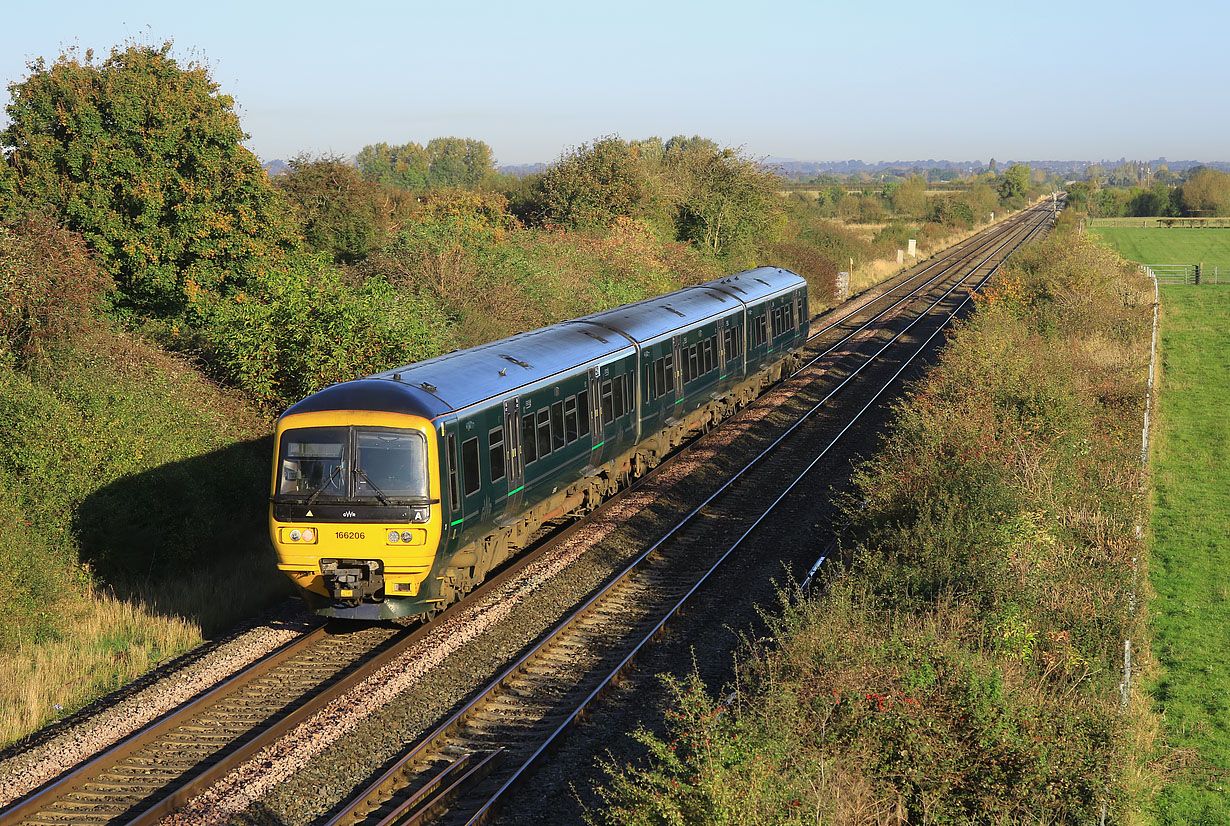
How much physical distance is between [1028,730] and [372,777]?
5684mm

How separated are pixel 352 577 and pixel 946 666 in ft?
21.1

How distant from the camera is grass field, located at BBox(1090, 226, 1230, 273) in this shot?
2753 inches

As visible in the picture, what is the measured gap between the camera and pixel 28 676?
11219 mm

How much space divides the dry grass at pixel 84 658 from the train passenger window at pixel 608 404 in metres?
7.23

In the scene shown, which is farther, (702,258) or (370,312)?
(702,258)

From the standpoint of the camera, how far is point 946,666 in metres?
9.28

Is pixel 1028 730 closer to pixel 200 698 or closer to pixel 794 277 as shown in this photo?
pixel 200 698

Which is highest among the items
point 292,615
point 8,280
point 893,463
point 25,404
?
point 8,280

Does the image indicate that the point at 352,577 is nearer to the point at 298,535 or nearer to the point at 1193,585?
the point at 298,535

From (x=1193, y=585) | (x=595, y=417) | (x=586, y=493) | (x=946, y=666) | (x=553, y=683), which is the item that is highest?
(x=595, y=417)

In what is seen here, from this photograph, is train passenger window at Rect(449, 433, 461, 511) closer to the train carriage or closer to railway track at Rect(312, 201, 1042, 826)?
the train carriage

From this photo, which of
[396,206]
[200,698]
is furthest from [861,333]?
[200,698]

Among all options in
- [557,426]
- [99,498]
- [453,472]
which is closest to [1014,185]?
[557,426]

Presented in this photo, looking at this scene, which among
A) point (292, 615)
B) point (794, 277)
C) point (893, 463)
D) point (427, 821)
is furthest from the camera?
point (794, 277)
